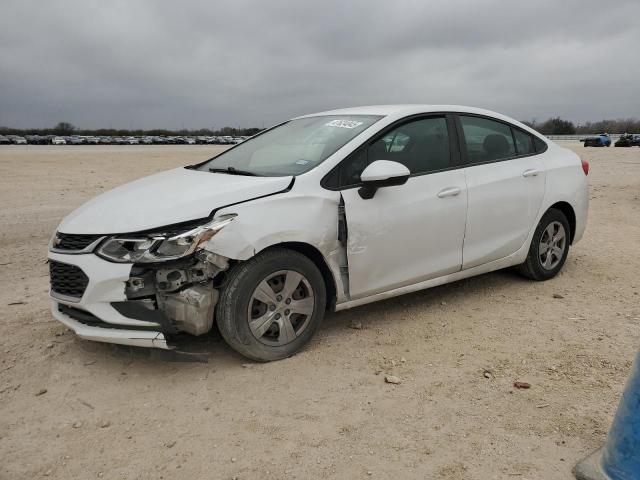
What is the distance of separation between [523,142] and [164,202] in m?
3.35

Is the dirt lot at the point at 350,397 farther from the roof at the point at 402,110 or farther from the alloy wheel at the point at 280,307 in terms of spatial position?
the roof at the point at 402,110

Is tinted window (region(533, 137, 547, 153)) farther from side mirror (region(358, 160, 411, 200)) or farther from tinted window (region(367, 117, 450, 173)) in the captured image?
side mirror (region(358, 160, 411, 200))

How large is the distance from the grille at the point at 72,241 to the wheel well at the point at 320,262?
3.90ft

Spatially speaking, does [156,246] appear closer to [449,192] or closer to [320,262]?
[320,262]

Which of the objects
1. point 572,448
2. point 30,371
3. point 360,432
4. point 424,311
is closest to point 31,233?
point 30,371

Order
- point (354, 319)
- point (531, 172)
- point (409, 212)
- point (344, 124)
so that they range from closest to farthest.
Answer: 1. point (409, 212)
2. point (344, 124)
3. point (354, 319)
4. point (531, 172)

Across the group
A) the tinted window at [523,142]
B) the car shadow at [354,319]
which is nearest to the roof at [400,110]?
the tinted window at [523,142]

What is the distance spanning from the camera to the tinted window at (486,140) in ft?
14.9

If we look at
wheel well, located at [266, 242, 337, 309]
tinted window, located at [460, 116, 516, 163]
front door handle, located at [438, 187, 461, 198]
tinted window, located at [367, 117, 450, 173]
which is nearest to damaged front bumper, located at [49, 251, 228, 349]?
wheel well, located at [266, 242, 337, 309]

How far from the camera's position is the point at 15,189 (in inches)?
487

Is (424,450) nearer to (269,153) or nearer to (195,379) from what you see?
(195,379)

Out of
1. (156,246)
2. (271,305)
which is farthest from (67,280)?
(271,305)

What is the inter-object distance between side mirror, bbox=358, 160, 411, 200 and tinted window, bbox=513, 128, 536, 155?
1.73 meters

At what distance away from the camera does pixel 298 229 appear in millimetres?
3459
